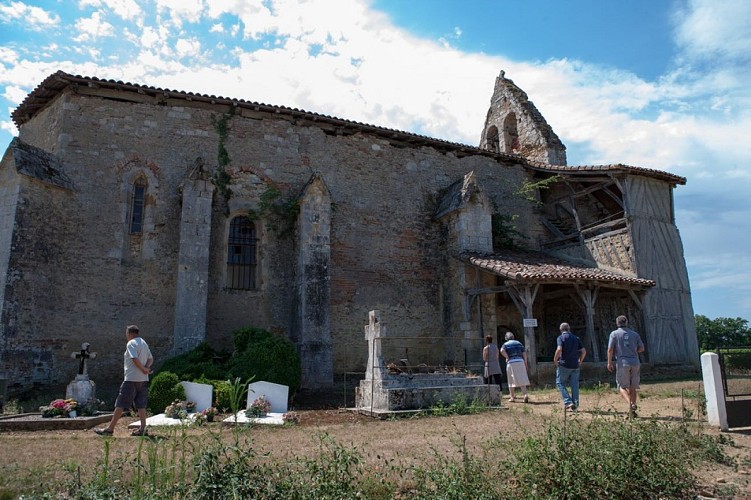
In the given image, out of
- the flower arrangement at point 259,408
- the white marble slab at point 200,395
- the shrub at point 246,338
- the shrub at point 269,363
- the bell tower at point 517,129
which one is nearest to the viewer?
the flower arrangement at point 259,408

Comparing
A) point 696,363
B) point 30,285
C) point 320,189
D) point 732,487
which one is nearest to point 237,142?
point 320,189

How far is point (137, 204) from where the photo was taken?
14219 millimetres

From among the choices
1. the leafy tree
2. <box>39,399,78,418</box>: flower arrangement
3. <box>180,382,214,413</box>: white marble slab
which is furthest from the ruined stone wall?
the leafy tree

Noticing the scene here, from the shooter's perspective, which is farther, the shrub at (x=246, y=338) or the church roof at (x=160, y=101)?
the church roof at (x=160, y=101)

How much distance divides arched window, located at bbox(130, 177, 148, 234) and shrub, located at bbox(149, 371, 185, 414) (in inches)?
204

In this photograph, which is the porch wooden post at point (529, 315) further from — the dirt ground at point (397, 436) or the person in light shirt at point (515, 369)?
the dirt ground at point (397, 436)

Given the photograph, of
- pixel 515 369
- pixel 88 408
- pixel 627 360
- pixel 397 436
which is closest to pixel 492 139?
pixel 515 369

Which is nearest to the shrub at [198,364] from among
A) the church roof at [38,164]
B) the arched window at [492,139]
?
the church roof at [38,164]

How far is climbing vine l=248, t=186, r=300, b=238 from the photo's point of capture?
1523 centimetres

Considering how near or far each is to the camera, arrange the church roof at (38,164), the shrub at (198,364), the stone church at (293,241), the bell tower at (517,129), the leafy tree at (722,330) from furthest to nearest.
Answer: the leafy tree at (722,330) < the bell tower at (517,129) < the stone church at (293,241) < the church roof at (38,164) < the shrub at (198,364)

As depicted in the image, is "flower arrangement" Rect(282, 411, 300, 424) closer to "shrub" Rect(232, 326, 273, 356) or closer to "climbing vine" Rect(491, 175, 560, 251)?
"shrub" Rect(232, 326, 273, 356)

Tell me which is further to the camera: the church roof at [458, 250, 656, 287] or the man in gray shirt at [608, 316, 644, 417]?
the church roof at [458, 250, 656, 287]

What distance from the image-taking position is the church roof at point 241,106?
548 inches

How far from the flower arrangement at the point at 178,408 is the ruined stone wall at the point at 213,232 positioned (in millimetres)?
4056
